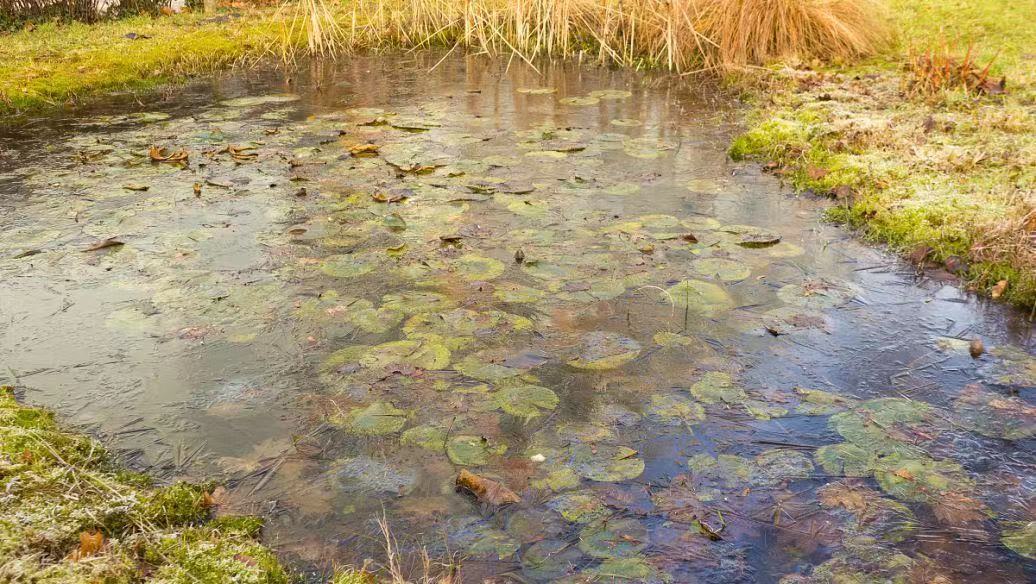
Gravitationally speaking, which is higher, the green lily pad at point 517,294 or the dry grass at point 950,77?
the dry grass at point 950,77

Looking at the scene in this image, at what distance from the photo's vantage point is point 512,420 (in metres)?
2.48

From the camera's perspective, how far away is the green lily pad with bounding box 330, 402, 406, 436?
2.45 metres

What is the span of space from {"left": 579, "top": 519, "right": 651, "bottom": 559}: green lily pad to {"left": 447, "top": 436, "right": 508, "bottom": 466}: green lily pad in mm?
409

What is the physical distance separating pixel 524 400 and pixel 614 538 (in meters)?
0.67

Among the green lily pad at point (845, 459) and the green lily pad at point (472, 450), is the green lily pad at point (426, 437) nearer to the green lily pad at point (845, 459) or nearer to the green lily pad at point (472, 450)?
the green lily pad at point (472, 450)

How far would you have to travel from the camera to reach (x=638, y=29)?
7840 millimetres

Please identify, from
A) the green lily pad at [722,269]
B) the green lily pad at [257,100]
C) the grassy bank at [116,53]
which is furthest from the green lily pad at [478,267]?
the grassy bank at [116,53]

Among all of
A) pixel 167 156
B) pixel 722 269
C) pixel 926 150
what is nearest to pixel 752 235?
pixel 722 269

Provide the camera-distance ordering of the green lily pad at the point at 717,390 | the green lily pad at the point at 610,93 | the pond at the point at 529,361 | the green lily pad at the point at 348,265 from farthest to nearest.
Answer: the green lily pad at the point at 610,93 < the green lily pad at the point at 348,265 < the green lily pad at the point at 717,390 < the pond at the point at 529,361

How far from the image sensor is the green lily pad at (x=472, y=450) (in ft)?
7.55

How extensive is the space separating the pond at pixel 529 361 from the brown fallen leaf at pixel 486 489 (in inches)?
0.4

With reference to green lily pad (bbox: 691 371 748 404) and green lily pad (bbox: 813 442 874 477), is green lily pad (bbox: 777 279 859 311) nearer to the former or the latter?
green lily pad (bbox: 691 371 748 404)

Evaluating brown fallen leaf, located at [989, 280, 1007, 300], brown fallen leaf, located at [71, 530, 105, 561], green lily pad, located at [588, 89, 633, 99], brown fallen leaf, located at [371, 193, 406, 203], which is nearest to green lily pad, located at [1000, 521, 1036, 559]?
brown fallen leaf, located at [989, 280, 1007, 300]

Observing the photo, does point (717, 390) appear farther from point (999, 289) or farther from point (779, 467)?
point (999, 289)
